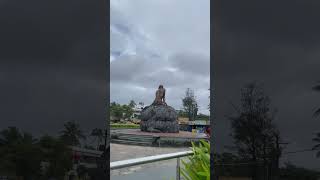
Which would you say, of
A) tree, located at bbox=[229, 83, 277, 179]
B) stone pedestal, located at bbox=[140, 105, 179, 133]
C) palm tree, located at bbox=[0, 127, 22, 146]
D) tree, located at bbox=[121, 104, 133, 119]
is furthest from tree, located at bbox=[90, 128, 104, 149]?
tree, located at bbox=[121, 104, 133, 119]

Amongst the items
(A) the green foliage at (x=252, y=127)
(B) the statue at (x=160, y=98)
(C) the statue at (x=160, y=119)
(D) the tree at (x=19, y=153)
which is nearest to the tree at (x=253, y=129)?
(A) the green foliage at (x=252, y=127)

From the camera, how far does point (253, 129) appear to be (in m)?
2.72

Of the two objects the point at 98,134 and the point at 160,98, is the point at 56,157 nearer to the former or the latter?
the point at 98,134

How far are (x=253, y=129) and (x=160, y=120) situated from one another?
11.3 m

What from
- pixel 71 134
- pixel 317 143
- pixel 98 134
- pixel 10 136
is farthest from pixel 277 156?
pixel 10 136

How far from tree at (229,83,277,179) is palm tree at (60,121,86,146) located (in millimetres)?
1004

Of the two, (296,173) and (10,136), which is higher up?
(10,136)

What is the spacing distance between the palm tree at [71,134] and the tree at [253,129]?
39.5 inches

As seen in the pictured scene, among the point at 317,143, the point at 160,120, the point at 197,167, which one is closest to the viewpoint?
the point at 317,143

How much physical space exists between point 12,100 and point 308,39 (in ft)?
6.34

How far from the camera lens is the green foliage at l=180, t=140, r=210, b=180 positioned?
2838mm

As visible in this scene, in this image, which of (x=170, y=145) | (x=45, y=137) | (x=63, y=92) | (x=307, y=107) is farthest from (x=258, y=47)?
(x=170, y=145)

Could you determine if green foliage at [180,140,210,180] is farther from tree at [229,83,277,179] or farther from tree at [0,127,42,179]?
tree at [0,127,42,179]

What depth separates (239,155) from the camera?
270cm
